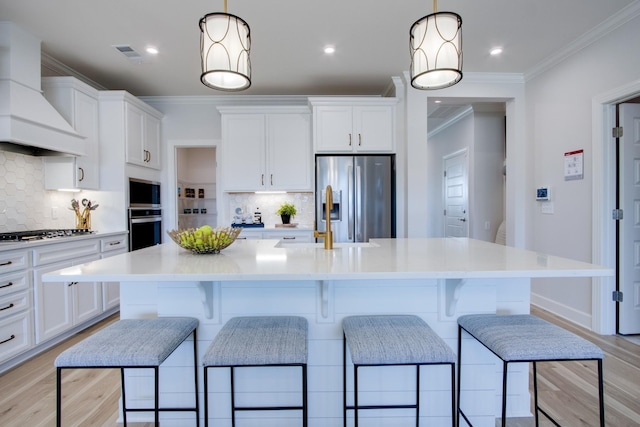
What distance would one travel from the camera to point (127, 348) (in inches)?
48.1

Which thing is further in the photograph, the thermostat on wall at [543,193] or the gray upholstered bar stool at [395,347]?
the thermostat on wall at [543,193]

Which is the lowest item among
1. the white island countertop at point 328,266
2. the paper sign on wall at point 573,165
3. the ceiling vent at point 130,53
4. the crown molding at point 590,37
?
the white island countertop at point 328,266

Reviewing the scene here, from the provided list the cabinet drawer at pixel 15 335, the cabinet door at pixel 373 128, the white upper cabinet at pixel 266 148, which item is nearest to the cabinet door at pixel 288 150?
the white upper cabinet at pixel 266 148

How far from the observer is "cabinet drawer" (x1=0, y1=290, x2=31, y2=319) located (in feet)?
7.44

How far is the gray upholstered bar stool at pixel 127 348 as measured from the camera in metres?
1.19

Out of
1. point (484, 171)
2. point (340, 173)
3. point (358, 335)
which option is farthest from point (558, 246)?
point (358, 335)

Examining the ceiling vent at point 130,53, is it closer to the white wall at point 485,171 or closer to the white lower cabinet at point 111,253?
the white lower cabinet at point 111,253

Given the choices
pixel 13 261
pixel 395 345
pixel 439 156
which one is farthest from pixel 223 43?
pixel 439 156

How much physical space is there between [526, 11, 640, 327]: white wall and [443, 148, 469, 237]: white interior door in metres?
1.70

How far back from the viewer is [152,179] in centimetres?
420

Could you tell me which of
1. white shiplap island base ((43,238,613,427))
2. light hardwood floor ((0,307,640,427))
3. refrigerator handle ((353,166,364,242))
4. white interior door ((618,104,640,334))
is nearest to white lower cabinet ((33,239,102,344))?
light hardwood floor ((0,307,640,427))

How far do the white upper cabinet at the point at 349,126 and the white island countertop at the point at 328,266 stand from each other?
227cm

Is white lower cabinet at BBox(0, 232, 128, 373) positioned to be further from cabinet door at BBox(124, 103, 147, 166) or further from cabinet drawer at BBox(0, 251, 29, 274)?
cabinet door at BBox(124, 103, 147, 166)

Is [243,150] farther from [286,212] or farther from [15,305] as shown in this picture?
[15,305]
